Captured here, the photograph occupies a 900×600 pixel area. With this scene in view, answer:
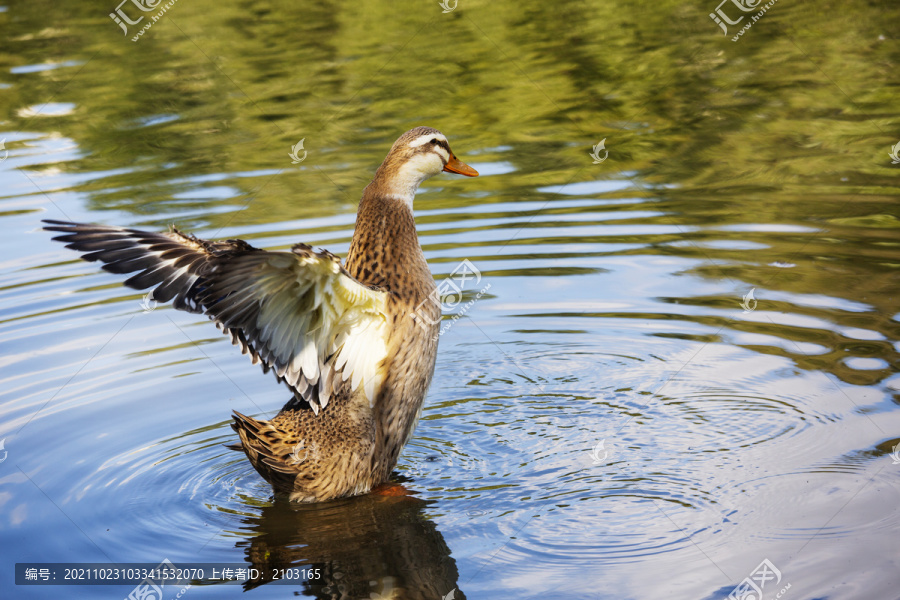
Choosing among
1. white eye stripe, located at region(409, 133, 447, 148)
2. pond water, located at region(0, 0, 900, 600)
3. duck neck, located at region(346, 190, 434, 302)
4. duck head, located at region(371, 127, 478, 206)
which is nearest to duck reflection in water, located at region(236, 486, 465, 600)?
pond water, located at region(0, 0, 900, 600)

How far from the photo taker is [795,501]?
4.96m

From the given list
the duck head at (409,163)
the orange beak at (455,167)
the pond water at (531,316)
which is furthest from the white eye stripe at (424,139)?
the pond water at (531,316)

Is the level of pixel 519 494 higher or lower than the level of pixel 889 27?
lower

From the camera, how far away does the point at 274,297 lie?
4836 mm

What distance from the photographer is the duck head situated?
19.2 feet

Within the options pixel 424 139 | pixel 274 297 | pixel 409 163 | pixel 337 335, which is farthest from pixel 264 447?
pixel 424 139

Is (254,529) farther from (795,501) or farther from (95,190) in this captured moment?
(95,190)

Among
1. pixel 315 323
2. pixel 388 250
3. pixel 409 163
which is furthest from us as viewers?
pixel 409 163

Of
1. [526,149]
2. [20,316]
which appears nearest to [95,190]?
[20,316]

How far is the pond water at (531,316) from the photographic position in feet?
16.1

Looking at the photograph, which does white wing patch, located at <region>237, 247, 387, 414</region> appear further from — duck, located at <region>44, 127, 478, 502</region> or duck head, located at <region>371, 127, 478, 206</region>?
duck head, located at <region>371, 127, 478, 206</region>

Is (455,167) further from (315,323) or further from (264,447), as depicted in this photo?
(264,447)

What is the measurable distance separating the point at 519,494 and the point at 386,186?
199cm

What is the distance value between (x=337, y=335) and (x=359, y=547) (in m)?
1.15
